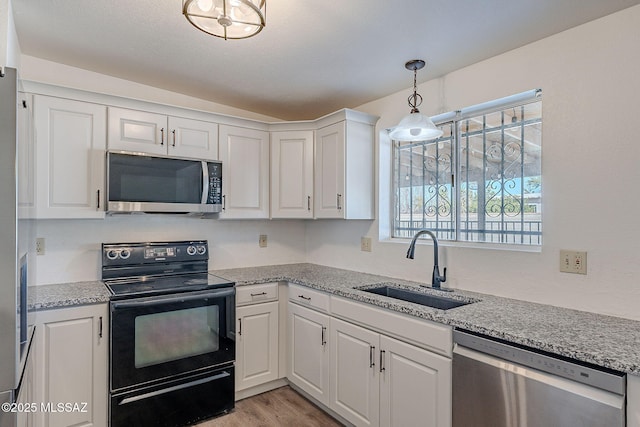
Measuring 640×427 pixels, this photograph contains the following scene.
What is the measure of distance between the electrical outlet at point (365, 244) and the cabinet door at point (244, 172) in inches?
32.2

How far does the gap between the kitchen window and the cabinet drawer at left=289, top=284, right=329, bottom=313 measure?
86 centimetres

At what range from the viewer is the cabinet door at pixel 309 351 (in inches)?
93.2

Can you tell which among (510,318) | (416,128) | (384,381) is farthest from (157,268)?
(510,318)

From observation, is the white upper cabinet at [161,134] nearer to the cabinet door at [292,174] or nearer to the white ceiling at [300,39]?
the white ceiling at [300,39]

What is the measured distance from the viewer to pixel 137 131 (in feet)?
7.88

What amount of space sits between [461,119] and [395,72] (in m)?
0.54

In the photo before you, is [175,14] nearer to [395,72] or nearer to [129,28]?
[129,28]

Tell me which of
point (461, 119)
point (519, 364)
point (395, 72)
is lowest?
point (519, 364)

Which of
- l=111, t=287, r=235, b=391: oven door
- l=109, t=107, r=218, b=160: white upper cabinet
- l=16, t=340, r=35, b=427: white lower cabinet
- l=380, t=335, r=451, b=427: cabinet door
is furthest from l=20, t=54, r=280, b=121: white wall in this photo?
l=380, t=335, r=451, b=427: cabinet door

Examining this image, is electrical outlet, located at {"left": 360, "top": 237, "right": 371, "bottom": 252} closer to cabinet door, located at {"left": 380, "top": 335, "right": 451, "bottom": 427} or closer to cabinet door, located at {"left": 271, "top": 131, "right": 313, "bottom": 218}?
cabinet door, located at {"left": 271, "top": 131, "right": 313, "bottom": 218}

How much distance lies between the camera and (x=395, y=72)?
236 cm

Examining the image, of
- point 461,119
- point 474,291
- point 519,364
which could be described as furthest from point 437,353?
point 461,119

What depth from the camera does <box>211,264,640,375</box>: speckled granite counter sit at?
1219 millimetres

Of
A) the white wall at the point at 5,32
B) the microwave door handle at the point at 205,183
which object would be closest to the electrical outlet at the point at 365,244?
the microwave door handle at the point at 205,183
